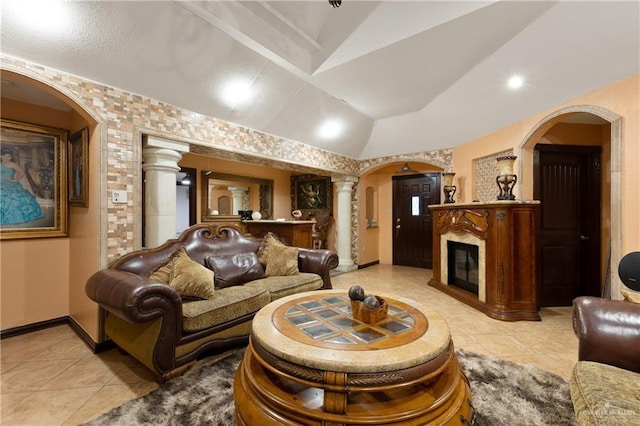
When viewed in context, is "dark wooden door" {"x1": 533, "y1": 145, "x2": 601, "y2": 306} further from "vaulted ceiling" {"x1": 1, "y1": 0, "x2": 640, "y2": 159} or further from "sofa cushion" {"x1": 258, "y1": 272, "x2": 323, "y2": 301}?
"sofa cushion" {"x1": 258, "y1": 272, "x2": 323, "y2": 301}

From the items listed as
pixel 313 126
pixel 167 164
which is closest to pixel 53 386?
pixel 167 164

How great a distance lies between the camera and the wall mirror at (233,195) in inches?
198

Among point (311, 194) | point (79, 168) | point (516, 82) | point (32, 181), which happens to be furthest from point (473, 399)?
point (311, 194)

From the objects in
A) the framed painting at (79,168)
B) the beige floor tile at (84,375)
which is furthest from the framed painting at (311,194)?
the beige floor tile at (84,375)

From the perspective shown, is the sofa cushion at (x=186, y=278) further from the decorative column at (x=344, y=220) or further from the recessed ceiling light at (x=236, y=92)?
the decorative column at (x=344, y=220)

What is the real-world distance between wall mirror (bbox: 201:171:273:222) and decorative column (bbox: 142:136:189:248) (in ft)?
6.95

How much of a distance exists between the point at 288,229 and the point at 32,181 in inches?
124

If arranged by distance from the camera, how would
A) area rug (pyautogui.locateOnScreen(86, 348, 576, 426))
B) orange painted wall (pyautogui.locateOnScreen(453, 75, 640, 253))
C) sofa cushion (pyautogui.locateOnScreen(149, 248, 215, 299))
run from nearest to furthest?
area rug (pyautogui.locateOnScreen(86, 348, 576, 426))
sofa cushion (pyautogui.locateOnScreen(149, 248, 215, 299))
orange painted wall (pyautogui.locateOnScreen(453, 75, 640, 253))

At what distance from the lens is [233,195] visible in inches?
224

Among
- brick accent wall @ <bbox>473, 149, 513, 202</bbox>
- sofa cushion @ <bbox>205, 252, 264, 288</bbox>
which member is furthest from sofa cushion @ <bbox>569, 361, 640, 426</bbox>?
brick accent wall @ <bbox>473, 149, 513, 202</bbox>

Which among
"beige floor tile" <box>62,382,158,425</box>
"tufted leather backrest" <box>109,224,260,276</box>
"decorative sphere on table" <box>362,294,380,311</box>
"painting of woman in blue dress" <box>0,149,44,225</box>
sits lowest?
"beige floor tile" <box>62,382,158,425</box>

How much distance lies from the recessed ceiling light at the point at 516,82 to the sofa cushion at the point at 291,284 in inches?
128

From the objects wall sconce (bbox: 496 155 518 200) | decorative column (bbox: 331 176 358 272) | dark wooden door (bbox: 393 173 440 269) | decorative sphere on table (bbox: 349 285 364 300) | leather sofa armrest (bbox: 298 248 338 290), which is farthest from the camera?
dark wooden door (bbox: 393 173 440 269)

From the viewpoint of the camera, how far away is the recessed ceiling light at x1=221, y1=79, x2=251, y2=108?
305 centimetres
